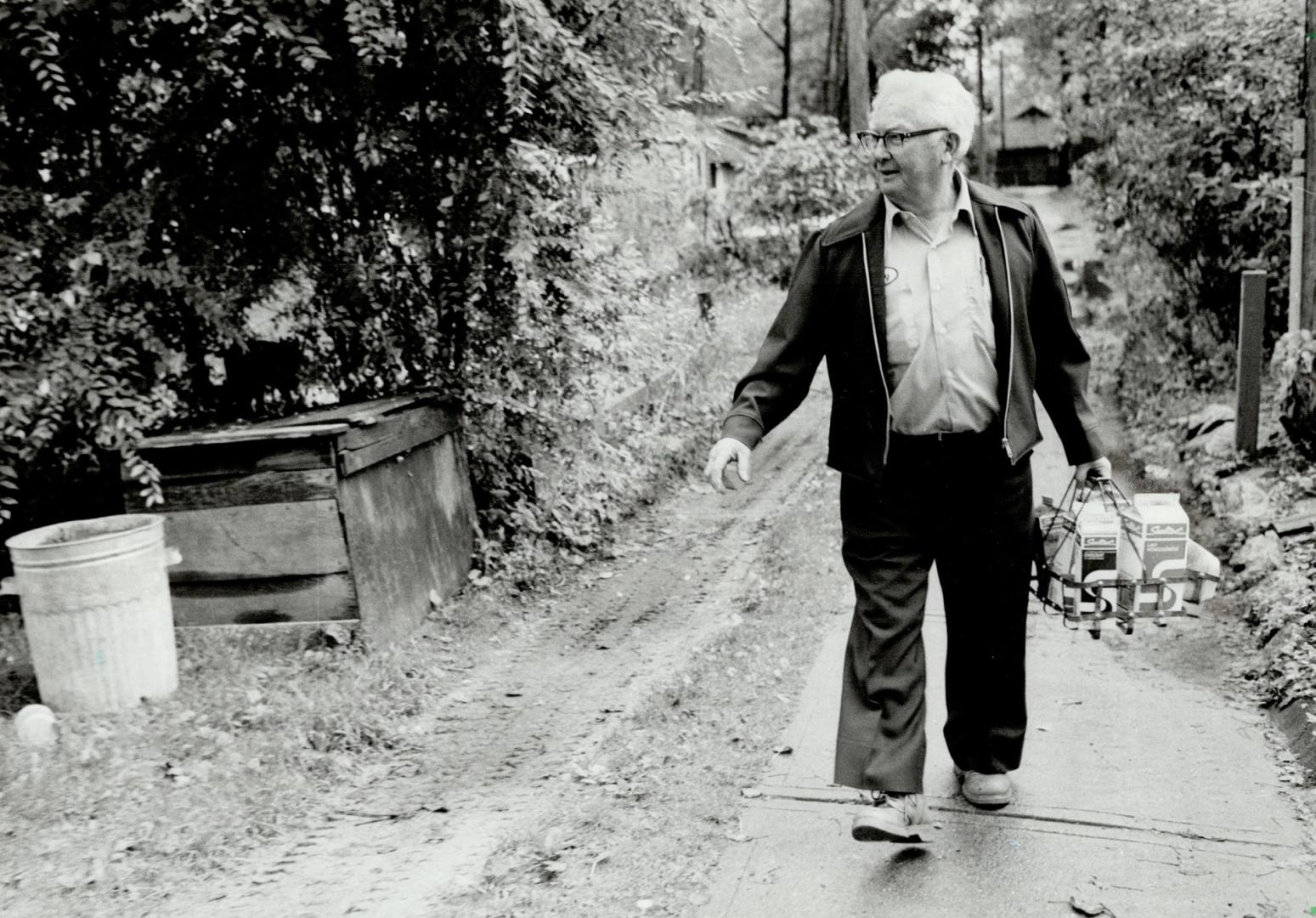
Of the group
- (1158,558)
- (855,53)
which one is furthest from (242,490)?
(855,53)

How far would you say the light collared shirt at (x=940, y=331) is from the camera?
11.0 ft

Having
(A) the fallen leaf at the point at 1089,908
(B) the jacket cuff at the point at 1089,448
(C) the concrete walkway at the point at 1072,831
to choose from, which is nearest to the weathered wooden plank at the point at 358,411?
(C) the concrete walkway at the point at 1072,831

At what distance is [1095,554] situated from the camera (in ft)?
11.8

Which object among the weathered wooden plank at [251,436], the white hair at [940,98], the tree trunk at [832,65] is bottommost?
the weathered wooden plank at [251,436]

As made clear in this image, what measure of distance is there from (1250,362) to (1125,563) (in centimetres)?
458

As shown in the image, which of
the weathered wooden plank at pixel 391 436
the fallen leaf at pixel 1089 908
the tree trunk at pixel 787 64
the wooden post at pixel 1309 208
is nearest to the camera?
the fallen leaf at pixel 1089 908

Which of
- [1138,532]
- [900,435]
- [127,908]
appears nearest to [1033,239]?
[900,435]

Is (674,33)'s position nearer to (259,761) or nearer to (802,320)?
(802,320)

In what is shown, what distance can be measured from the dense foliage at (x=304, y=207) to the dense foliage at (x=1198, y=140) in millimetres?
4913

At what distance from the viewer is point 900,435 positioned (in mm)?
3412

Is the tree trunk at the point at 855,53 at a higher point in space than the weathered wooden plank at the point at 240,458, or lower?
higher

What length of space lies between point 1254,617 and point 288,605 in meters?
4.27

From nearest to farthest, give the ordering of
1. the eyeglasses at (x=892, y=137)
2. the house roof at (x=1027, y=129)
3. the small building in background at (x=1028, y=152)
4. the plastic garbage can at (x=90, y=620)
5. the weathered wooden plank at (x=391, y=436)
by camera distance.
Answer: the eyeglasses at (x=892, y=137) → the plastic garbage can at (x=90, y=620) → the weathered wooden plank at (x=391, y=436) → the small building in background at (x=1028, y=152) → the house roof at (x=1027, y=129)

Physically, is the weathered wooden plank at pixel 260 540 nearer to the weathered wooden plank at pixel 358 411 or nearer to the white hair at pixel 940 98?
the weathered wooden plank at pixel 358 411
